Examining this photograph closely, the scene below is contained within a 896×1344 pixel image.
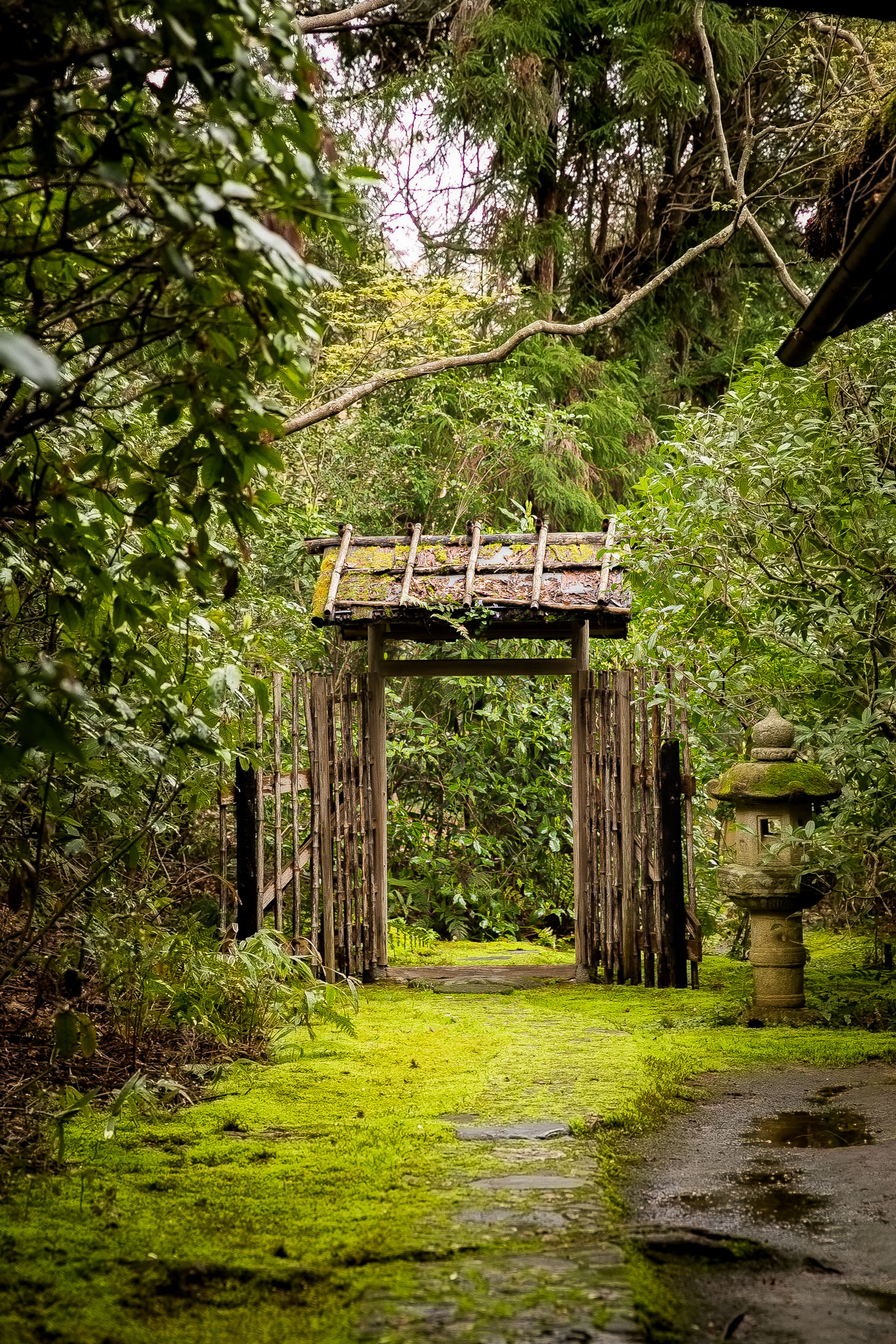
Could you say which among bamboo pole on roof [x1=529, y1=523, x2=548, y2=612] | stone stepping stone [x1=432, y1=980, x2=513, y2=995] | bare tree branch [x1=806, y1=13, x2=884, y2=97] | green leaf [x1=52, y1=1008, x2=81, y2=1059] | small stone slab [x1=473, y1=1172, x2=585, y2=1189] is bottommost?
stone stepping stone [x1=432, y1=980, x2=513, y2=995]

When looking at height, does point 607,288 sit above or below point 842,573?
above

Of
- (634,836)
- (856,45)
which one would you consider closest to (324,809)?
(634,836)

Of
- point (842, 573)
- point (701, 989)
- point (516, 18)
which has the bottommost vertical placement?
point (701, 989)

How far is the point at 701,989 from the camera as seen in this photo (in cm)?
794

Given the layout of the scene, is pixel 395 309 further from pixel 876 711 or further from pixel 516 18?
pixel 876 711

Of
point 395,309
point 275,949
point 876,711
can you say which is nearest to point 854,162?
point 876,711

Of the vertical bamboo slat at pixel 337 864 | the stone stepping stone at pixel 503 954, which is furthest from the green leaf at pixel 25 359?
the stone stepping stone at pixel 503 954

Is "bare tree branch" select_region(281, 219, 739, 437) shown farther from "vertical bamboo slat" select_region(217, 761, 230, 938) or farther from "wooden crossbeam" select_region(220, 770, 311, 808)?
"vertical bamboo slat" select_region(217, 761, 230, 938)

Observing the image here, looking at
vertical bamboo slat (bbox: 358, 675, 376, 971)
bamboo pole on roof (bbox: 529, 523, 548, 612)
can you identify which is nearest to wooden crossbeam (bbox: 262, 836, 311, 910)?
vertical bamboo slat (bbox: 358, 675, 376, 971)

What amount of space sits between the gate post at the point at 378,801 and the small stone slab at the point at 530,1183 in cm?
520

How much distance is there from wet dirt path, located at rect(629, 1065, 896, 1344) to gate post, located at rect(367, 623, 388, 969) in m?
3.88

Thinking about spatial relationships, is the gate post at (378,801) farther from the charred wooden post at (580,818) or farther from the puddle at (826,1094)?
the puddle at (826,1094)

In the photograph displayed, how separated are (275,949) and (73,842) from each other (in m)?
1.45

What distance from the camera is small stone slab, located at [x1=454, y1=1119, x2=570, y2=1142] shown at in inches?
161
